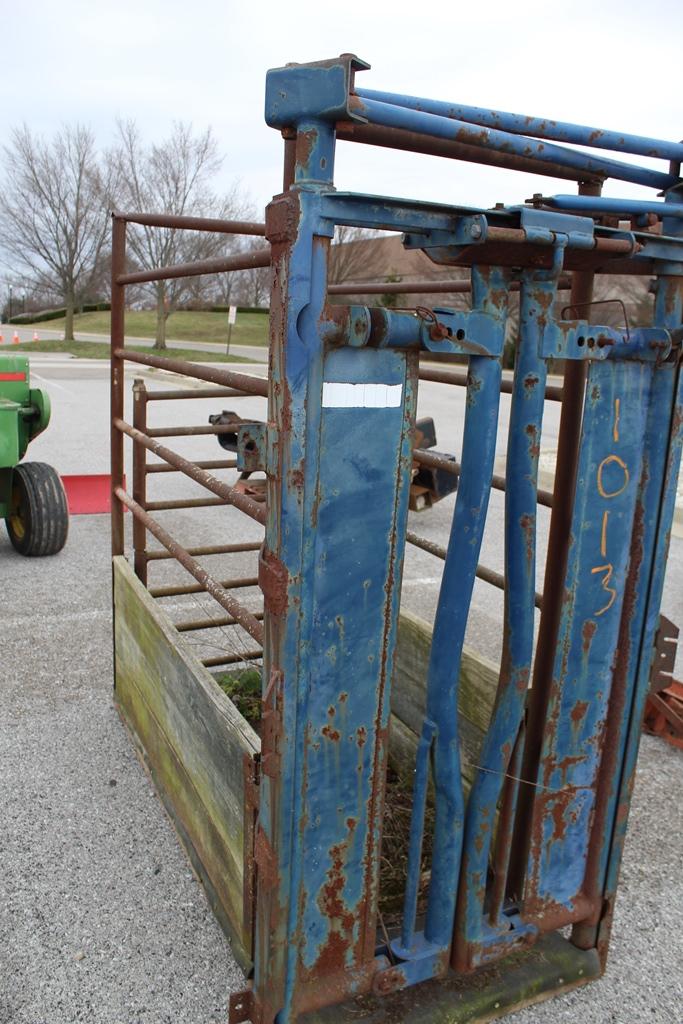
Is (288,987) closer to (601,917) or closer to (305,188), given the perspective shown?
(601,917)

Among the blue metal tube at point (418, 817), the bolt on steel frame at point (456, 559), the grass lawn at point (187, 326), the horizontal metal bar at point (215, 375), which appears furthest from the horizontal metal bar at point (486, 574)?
the grass lawn at point (187, 326)

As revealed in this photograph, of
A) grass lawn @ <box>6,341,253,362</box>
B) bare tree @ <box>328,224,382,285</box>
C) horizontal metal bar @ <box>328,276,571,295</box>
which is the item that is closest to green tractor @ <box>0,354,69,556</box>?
horizontal metal bar @ <box>328,276,571,295</box>

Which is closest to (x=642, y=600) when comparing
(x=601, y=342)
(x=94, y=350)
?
(x=601, y=342)

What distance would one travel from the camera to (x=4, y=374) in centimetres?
584

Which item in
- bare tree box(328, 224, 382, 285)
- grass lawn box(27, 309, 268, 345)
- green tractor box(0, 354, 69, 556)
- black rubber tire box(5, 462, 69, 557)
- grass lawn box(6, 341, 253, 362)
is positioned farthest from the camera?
grass lawn box(27, 309, 268, 345)

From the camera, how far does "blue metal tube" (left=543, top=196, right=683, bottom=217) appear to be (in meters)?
1.79

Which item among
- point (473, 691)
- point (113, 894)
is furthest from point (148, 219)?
→ point (113, 894)

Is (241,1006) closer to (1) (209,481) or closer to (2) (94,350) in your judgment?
(1) (209,481)

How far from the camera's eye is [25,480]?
221 inches

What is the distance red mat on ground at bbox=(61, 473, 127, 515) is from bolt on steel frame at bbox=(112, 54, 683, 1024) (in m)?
5.27

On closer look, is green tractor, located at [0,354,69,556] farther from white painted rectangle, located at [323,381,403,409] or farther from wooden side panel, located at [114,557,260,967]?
white painted rectangle, located at [323,381,403,409]

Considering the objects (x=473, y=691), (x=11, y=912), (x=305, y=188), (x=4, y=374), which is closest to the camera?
(x=305, y=188)

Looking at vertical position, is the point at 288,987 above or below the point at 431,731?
below

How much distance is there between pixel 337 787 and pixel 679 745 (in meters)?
2.23
